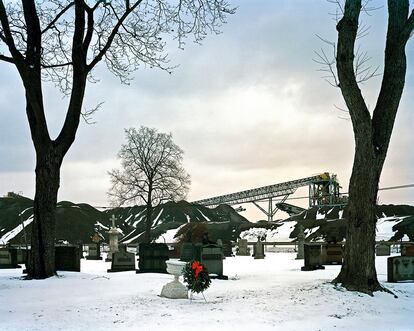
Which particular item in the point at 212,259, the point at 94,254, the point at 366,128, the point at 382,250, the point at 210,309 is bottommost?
the point at 382,250

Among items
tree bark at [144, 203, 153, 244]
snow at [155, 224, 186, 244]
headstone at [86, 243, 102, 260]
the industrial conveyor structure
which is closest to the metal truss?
the industrial conveyor structure

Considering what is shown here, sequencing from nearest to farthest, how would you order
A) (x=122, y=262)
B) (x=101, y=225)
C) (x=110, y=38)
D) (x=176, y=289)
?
(x=176, y=289), (x=110, y=38), (x=122, y=262), (x=101, y=225)

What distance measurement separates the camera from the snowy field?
7.83m

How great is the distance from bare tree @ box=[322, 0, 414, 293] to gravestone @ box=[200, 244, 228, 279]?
5.08 metres

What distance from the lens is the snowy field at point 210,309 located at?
25.7 feet

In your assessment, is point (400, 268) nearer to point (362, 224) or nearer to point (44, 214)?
point (362, 224)

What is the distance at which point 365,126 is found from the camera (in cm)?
1125

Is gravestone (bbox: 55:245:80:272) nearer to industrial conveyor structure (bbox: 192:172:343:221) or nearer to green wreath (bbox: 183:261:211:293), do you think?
green wreath (bbox: 183:261:211:293)

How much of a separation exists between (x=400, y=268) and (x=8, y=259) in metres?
15.5

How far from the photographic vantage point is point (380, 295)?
10.5 metres

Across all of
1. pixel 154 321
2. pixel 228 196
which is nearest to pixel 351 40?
pixel 154 321

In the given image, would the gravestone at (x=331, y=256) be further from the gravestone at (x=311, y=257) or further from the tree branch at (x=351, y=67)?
the tree branch at (x=351, y=67)

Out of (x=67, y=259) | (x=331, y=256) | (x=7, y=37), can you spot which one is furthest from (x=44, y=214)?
(x=331, y=256)

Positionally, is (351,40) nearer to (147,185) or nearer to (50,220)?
(50,220)
